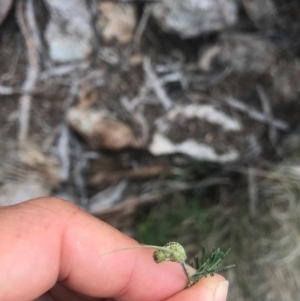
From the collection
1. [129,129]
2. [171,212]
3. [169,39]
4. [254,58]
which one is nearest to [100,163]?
[129,129]

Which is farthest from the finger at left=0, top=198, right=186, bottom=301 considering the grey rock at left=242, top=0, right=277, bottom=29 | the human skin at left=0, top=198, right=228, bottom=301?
the grey rock at left=242, top=0, right=277, bottom=29

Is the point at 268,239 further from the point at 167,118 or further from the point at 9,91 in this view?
the point at 9,91

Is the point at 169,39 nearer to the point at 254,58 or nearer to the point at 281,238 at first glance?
the point at 254,58

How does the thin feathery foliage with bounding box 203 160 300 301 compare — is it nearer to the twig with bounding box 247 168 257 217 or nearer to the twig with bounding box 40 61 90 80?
the twig with bounding box 247 168 257 217

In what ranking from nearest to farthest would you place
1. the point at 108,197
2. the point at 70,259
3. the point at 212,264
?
the point at 212,264 → the point at 70,259 → the point at 108,197

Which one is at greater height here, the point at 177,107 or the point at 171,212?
the point at 177,107

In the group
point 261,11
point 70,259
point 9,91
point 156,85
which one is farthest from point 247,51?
point 70,259

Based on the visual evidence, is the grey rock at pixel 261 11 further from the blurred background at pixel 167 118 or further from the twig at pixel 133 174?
the twig at pixel 133 174
